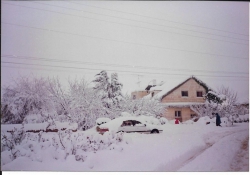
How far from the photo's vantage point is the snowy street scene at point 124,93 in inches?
174

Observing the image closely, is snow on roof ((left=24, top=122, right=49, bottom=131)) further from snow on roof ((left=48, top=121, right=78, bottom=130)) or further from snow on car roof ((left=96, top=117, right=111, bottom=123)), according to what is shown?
snow on car roof ((left=96, top=117, right=111, bottom=123))

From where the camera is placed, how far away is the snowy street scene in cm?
443

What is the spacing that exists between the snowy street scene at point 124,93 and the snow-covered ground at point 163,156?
0.02m

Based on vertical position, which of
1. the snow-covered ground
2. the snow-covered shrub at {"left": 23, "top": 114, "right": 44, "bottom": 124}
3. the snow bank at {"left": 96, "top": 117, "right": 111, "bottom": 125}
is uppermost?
the snow-covered shrub at {"left": 23, "top": 114, "right": 44, "bottom": 124}

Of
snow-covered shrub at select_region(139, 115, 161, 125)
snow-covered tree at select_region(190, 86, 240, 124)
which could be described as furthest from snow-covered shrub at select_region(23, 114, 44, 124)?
snow-covered tree at select_region(190, 86, 240, 124)

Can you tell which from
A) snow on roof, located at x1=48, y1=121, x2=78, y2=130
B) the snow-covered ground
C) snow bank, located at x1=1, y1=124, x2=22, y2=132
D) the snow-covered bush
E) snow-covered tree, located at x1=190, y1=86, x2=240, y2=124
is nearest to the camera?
the snow-covered ground

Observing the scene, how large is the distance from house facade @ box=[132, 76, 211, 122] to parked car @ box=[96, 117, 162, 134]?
0.46 metres

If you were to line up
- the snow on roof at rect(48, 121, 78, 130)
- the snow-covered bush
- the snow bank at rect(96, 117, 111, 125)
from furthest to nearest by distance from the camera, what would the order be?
the snow-covered bush → the snow bank at rect(96, 117, 111, 125) → the snow on roof at rect(48, 121, 78, 130)

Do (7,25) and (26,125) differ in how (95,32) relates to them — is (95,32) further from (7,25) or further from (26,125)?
(26,125)

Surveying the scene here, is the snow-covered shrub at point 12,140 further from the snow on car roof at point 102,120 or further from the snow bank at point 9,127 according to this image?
the snow on car roof at point 102,120

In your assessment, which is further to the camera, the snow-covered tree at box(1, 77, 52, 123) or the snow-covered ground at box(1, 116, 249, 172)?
the snow-covered tree at box(1, 77, 52, 123)

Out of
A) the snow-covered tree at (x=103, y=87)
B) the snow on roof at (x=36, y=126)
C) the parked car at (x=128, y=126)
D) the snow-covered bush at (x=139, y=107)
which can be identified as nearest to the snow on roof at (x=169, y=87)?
the snow-covered bush at (x=139, y=107)

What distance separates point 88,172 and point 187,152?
2065mm

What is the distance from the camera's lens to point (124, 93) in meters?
4.97
